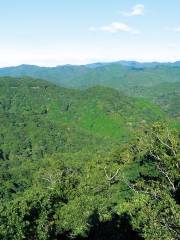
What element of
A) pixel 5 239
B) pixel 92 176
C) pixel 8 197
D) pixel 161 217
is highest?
pixel 161 217

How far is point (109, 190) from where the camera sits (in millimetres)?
68875

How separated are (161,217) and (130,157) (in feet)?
190

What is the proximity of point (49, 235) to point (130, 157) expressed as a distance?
47.5 meters

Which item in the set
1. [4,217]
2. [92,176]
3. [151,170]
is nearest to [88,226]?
[4,217]

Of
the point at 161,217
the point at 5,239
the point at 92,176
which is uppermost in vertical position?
the point at 161,217

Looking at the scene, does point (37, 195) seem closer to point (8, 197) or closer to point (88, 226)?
point (88, 226)

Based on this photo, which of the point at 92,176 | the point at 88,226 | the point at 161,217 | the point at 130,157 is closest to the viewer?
the point at 161,217

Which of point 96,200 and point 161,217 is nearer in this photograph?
point 161,217

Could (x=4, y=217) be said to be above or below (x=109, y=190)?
above

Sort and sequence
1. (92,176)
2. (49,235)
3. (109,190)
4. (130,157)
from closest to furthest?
(49,235) < (109,190) < (92,176) < (130,157)

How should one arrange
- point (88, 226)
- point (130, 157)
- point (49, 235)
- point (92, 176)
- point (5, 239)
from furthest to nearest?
1. point (130, 157)
2. point (92, 176)
3. point (88, 226)
4. point (49, 235)
5. point (5, 239)

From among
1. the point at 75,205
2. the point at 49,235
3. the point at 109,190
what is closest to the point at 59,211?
the point at 75,205

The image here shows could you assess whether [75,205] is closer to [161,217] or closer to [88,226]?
[88,226]

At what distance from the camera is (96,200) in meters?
50.4
